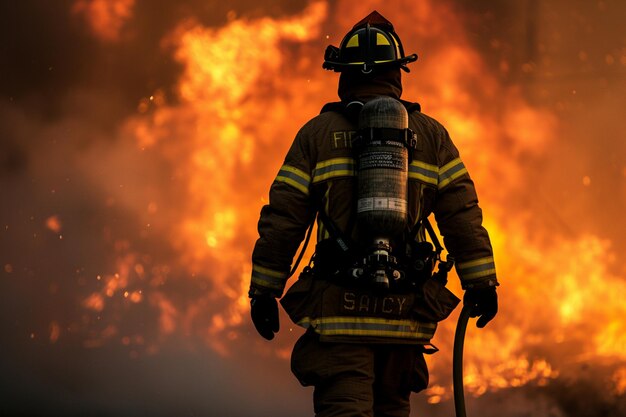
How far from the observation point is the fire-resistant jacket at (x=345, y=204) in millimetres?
4508

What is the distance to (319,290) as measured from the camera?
14.8 ft

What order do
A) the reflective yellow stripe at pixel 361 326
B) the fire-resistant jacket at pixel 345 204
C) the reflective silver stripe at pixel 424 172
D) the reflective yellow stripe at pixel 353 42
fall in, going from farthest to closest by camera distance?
the reflective yellow stripe at pixel 353 42 < the reflective silver stripe at pixel 424 172 < the fire-resistant jacket at pixel 345 204 < the reflective yellow stripe at pixel 361 326

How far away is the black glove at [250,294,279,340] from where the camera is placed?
462cm

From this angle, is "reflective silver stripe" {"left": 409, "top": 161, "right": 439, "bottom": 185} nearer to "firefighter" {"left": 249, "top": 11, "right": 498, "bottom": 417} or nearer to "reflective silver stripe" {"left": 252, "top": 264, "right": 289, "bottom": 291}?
"firefighter" {"left": 249, "top": 11, "right": 498, "bottom": 417}

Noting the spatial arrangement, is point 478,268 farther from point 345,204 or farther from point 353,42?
point 353,42

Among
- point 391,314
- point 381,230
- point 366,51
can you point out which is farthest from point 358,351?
point 366,51

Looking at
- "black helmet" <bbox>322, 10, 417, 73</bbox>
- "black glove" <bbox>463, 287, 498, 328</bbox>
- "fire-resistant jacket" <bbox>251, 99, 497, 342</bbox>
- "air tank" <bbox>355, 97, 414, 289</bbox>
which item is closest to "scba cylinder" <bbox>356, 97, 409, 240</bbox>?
"air tank" <bbox>355, 97, 414, 289</bbox>

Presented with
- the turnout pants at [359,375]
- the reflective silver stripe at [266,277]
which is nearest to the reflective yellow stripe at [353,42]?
the reflective silver stripe at [266,277]

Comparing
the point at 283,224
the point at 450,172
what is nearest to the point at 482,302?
the point at 450,172

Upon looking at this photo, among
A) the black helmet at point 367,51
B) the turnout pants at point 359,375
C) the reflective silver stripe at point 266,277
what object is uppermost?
the black helmet at point 367,51

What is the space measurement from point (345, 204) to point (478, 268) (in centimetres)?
71

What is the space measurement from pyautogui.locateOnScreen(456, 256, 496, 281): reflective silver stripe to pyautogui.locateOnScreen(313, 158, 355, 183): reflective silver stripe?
2.33ft

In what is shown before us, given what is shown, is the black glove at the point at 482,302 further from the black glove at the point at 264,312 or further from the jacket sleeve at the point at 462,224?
the black glove at the point at 264,312

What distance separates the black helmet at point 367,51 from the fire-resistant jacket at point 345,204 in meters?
0.25
